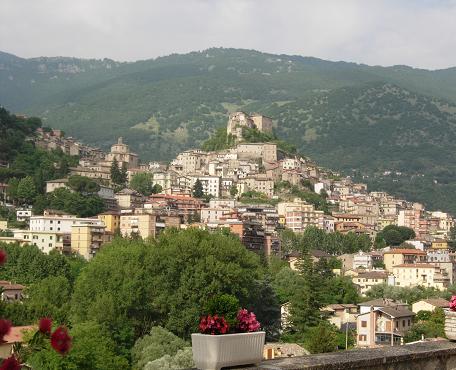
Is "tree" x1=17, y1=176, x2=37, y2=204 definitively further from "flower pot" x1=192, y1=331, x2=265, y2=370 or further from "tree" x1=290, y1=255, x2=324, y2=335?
"flower pot" x1=192, y1=331, x2=265, y2=370

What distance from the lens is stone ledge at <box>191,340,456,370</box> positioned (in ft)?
19.9

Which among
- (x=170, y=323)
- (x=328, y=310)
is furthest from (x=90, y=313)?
(x=328, y=310)

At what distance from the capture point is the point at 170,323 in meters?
43.3

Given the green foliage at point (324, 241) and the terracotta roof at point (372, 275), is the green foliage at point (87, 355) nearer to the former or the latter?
the terracotta roof at point (372, 275)

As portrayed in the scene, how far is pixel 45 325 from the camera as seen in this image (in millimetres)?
4777

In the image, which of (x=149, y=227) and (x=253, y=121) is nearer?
(x=149, y=227)

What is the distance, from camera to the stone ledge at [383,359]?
6.05 meters

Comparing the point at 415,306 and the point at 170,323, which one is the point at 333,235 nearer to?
the point at 415,306

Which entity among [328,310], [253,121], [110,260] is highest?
[253,121]

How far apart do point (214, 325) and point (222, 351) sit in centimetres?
37

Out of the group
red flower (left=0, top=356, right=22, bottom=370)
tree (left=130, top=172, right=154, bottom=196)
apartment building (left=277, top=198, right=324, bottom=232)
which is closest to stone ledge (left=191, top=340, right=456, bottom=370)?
red flower (left=0, top=356, right=22, bottom=370)

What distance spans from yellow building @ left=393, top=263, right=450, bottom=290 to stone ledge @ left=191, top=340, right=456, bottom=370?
96271 mm

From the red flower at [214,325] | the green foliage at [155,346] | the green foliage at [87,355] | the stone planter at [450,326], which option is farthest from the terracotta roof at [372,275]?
the red flower at [214,325]

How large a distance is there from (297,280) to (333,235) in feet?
148
